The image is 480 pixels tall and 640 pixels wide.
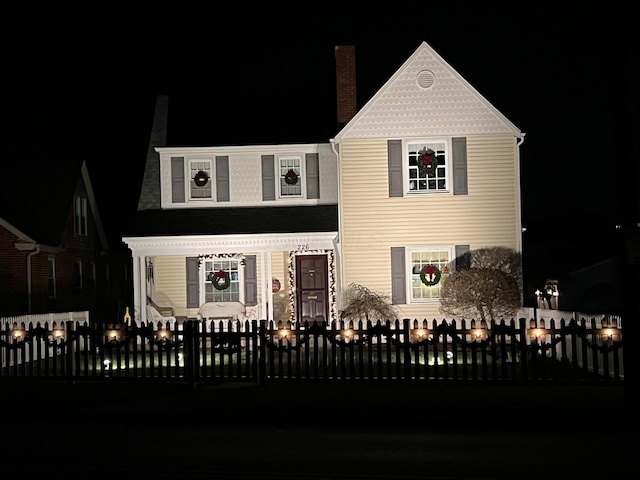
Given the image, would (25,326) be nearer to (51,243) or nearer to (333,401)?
(333,401)

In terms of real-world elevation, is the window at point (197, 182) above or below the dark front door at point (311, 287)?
above

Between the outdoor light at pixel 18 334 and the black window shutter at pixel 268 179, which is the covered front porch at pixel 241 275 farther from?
the outdoor light at pixel 18 334

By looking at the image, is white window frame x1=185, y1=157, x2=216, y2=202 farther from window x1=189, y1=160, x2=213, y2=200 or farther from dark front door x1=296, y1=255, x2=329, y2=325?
dark front door x1=296, y1=255, x2=329, y2=325

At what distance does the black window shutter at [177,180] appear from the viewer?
2692 cm

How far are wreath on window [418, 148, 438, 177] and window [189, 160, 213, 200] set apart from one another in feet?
21.5

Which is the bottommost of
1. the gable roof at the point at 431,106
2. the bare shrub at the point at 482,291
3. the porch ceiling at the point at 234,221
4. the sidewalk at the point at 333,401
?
the sidewalk at the point at 333,401

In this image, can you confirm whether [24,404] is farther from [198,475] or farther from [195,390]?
[198,475]

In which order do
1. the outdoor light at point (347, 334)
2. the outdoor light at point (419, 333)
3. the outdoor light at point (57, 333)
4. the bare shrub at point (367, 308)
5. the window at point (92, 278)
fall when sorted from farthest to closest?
the window at point (92, 278) → the bare shrub at point (367, 308) → the outdoor light at point (57, 333) → the outdoor light at point (347, 334) → the outdoor light at point (419, 333)

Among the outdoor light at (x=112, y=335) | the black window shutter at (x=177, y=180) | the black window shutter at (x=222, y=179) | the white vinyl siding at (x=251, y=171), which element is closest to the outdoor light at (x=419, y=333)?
the outdoor light at (x=112, y=335)

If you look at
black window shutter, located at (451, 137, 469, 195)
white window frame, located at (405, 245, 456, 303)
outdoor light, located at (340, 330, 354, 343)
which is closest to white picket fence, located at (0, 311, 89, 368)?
outdoor light, located at (340, 330, 354, 343)

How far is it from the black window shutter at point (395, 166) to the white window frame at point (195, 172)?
5642 mm

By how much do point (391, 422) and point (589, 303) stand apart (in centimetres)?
2407

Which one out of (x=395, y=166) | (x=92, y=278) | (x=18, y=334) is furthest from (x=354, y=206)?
(x=92, y=278)

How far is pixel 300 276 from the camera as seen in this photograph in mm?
26766
